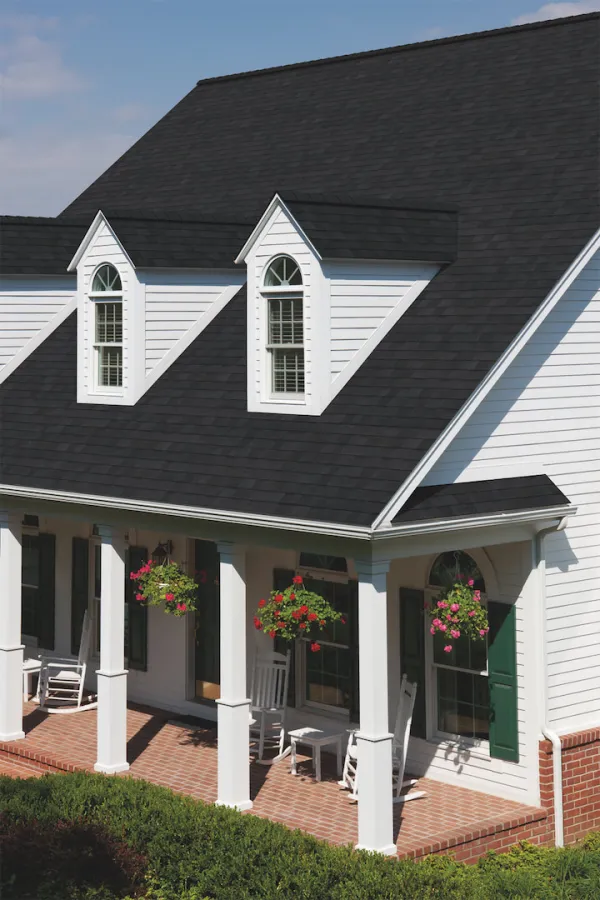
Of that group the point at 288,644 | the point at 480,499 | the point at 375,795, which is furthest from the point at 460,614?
the point at 288,644

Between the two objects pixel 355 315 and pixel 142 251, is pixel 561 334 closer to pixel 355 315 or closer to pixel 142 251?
pixel 355 315

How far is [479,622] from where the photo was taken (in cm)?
1342

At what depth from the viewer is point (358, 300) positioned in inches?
569

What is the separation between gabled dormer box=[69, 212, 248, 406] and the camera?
16.5m

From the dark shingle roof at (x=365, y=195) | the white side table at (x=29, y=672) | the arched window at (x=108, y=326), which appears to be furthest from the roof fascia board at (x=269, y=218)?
the white side table at (x=29, y=672)

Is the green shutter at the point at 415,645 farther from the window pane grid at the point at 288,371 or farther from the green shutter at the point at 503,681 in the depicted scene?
the window pane grid at the point at 288,371

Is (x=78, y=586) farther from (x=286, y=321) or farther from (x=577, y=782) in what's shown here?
(x=577, y=782)

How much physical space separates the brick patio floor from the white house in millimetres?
378

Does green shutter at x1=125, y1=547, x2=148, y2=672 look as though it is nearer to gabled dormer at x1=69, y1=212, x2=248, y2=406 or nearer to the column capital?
gabled dormer at x1=69, y1=212, x2=248, y2=406

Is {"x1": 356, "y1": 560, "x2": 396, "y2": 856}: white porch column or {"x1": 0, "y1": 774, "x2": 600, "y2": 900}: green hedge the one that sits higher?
{"x1": 356, "y1": 560, "x2": 396, "y2": 856}: white porch column

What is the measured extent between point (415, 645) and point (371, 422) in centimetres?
322

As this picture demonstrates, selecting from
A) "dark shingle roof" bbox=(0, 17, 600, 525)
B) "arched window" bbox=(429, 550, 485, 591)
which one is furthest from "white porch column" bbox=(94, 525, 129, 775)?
"arched window" bbox=(429, 550, 485, 591)

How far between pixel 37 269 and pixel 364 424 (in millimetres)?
7944

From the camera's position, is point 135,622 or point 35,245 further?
point 35,245
